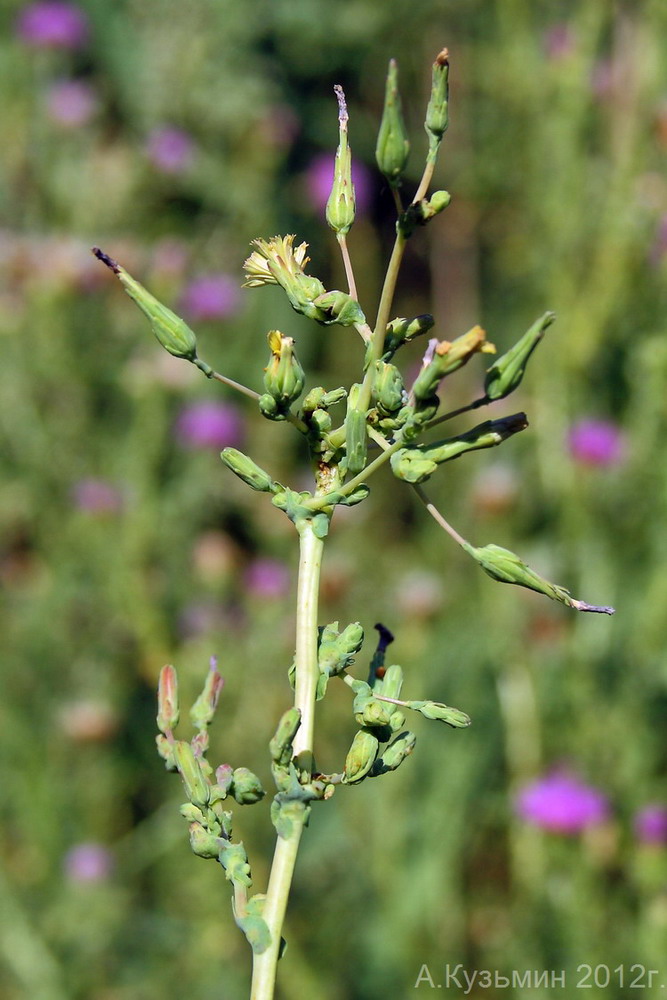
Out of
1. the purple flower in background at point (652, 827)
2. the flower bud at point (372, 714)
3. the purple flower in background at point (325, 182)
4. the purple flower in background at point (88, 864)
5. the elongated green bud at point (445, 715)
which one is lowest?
the purple flower in background at point (88, 864)

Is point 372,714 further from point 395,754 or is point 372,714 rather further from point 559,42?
point 559,42

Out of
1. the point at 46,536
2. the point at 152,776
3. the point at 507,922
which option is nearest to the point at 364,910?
the point at 507,922

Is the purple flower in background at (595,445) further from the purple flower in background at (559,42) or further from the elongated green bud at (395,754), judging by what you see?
the elongated green bud at (395,754)

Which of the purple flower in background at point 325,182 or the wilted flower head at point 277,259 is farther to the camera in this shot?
the purple flower in background at point 325,182

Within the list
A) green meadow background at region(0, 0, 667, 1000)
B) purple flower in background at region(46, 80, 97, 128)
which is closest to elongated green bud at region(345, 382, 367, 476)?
green meadow background at region(0, 0, 667, 1000)

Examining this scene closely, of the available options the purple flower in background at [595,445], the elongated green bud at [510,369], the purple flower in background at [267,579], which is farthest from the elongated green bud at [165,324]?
the purple flower in background at [267,579]

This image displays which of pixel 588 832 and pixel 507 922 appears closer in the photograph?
pixel 588 832

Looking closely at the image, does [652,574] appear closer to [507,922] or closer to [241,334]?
[507,922]
